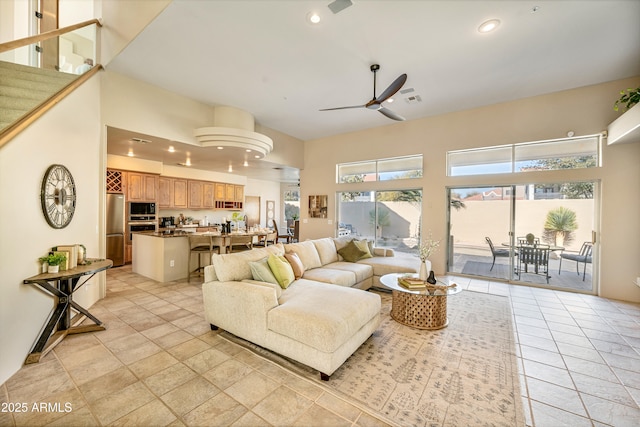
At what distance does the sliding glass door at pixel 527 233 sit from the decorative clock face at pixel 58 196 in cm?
672

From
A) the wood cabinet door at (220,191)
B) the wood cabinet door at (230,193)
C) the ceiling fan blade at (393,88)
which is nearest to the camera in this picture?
the ceiling fan blade at (393,88)

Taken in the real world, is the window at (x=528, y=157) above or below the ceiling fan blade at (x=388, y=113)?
below

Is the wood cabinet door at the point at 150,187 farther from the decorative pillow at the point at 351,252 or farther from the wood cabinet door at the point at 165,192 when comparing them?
the decorative pillow at the point at 351,252

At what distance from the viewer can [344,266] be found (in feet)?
14.6

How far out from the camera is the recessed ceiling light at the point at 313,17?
280 centimetres


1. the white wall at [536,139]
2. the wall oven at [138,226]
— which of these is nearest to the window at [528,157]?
the white wall at [536,139]

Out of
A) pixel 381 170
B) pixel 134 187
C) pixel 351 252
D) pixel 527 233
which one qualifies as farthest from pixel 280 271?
pixel 134 187

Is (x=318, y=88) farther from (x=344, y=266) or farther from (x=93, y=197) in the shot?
(x=93, y=197)

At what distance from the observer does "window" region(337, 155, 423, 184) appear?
6141 millimetres

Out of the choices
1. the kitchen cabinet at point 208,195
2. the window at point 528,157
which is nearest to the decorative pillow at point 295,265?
the window at point 528,157

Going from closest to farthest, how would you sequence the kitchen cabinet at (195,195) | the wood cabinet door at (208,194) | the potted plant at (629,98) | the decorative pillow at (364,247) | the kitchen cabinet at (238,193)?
the potted plant at (629,98) < the decorative pillow at (364,247) < the kitchen cabinet at (195,195) < the wood cabinet door at (208,194) < the kitchen cabinet at (238,193)

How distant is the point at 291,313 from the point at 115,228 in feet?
19.5

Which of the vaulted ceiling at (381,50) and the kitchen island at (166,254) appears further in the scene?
the kitchen island at (166,254)

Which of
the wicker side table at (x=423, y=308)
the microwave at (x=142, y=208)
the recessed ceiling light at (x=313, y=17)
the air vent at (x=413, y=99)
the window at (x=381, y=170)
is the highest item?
the air vent at (x=413, y=99)
